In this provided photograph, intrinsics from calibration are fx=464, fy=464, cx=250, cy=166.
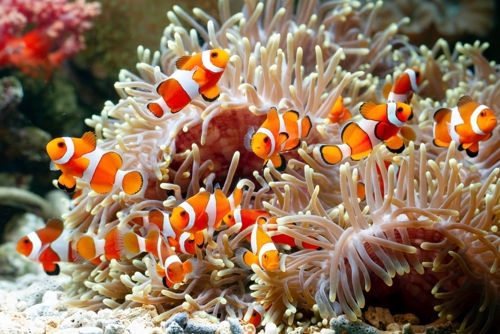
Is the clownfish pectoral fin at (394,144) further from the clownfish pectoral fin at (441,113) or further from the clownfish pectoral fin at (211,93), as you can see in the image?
the clownfish pectoral fin at (211,93)

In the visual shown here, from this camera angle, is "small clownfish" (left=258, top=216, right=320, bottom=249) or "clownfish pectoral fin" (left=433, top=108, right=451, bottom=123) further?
"clownfish pectoral fin" (left=433, top=108, right=451, bottom=123)

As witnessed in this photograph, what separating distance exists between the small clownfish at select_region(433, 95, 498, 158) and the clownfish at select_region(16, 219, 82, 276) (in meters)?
1.70

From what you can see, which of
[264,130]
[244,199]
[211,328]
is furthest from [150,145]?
[211,328]

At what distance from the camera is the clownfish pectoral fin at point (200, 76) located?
1785 millimetres

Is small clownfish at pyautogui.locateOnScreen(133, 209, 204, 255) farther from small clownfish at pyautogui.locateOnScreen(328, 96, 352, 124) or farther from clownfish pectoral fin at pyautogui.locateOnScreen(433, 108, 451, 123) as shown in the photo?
clownfish pectoral fin at pyautogui.locateOnScreen(433, 108, 451, 123)

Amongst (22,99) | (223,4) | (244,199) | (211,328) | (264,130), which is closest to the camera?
(211,328)

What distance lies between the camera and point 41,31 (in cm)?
331

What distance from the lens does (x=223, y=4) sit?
103 inches

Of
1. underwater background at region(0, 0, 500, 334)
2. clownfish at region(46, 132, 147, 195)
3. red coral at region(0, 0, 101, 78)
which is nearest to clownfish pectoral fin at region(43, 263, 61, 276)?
underwater background at region(0, 0, 500, 334)

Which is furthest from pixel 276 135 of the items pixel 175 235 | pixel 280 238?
pixel 175 235

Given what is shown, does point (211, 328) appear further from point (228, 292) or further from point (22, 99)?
point (22, 99)

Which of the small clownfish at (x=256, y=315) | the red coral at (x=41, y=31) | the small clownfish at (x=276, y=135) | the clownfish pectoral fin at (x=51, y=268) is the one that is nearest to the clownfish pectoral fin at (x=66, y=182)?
the clownfish pectoral fin at (x=51, y=268)

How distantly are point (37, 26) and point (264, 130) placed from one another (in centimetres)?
242

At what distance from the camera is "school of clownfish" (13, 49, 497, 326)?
171 centimetres
